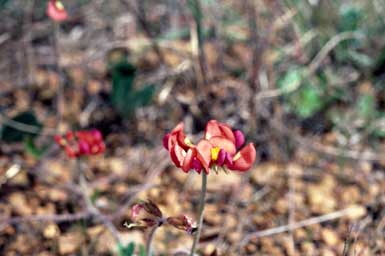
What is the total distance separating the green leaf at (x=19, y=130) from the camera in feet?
6.51

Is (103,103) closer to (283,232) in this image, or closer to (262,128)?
(262,128)

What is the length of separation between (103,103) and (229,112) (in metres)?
0.47

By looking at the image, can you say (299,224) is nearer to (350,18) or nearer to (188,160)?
(188,160)

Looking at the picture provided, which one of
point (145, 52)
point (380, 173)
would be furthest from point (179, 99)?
point (380, 173)

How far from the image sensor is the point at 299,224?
5.91 feet

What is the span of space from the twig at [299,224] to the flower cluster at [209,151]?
1.85 ft

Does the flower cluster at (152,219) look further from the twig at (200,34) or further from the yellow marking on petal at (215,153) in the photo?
the twig at (200,34)

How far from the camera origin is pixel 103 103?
7.39 ft

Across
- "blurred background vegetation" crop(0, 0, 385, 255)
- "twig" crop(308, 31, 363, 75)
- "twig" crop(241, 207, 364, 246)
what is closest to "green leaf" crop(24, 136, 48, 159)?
"blurred background vegetation" crop(0, 0, 385, 255)

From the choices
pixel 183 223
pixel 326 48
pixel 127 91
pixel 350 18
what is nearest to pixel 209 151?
pixel 183 223

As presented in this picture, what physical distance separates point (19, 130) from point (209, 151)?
997mm

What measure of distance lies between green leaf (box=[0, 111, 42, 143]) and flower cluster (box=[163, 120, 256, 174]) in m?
0.92

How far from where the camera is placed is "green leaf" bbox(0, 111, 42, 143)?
1984 millimetres

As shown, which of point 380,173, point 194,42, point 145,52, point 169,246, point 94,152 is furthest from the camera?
point 145,52
